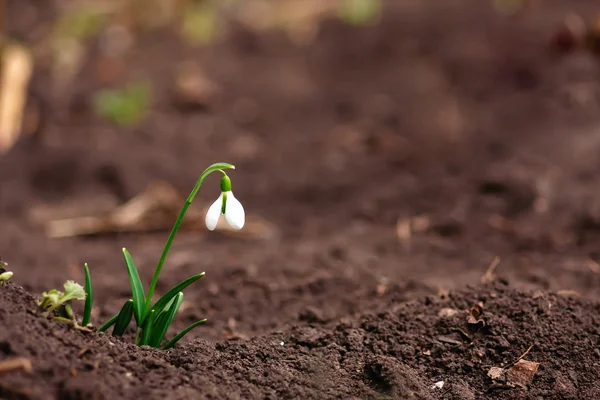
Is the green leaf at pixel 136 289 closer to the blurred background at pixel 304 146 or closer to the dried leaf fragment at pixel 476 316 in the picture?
the blurred background at pixel 304 146

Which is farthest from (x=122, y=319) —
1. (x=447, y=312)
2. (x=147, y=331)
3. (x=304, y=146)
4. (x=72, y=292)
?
(x=304, y=146)

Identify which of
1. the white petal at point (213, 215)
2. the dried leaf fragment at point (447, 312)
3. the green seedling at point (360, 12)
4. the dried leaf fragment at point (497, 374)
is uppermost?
the green seedling at point (360, 12)

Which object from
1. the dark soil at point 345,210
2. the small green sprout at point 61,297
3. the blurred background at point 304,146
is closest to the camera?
the small green sprout at point 61,297

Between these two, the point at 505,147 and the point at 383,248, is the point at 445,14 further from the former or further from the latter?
the point at 383,248

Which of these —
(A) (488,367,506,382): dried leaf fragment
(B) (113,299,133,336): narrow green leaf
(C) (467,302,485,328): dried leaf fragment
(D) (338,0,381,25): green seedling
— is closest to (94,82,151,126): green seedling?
(D) (338,0,381,25): green seedling

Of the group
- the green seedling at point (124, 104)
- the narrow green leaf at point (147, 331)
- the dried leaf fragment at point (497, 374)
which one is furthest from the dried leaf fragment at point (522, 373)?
the green seedling at point (124, 104)

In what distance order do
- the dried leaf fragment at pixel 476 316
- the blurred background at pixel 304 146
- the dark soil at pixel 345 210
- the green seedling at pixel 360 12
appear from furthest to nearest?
the green seedling at pixel 360 12
the blurred background at pixel 304 146
the dried leaf fragment at pixel 476 316
the dark soil at pixel 345 210

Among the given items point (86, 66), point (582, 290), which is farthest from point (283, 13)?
point (582, 290)

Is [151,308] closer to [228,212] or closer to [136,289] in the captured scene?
[136,289]
